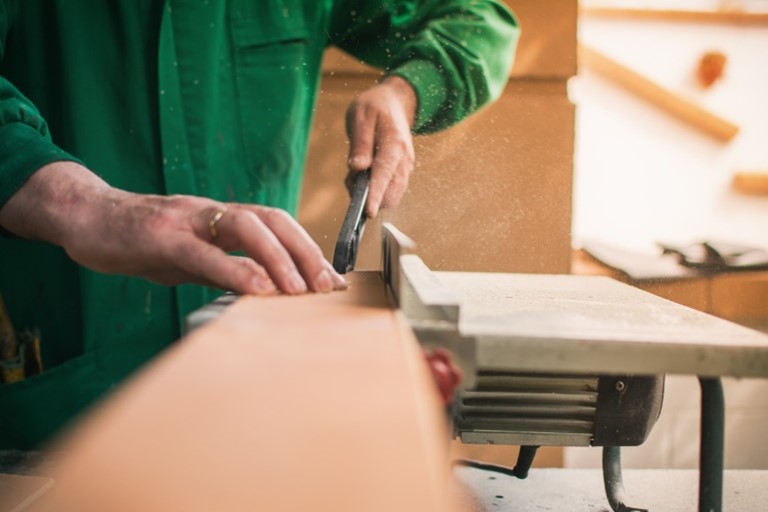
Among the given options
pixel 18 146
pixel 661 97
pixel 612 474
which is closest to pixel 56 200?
pixel 18 146

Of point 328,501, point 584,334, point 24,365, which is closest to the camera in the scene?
point 328,501

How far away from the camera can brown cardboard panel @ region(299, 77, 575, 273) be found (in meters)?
1.57

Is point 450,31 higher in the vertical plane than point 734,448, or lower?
higher

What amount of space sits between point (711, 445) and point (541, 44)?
1.27 meters

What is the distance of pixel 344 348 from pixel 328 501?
0.21m

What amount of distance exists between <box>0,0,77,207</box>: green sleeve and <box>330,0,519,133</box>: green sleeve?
67cm

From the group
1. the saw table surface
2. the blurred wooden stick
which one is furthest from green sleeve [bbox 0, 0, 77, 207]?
the blurred wooden stick

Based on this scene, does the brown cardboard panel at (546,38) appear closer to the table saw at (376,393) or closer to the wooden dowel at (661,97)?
the wooden dowel at (661,97)

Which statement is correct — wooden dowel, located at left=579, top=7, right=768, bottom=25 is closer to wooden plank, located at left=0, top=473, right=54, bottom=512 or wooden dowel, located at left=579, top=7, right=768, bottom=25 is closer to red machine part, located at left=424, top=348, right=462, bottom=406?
red machine part, located at left=424, top=348, right=462, bottom=406

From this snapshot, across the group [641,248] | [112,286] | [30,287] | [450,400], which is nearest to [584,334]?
[450,400]

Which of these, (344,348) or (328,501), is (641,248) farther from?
(328,501)

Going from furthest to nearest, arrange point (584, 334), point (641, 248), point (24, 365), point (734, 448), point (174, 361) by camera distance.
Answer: point (641, 248)
point (734, 448)
point (24, 365)
point (584, 334)
point (174, 361)

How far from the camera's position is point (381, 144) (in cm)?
108

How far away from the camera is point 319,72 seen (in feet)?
4.93
